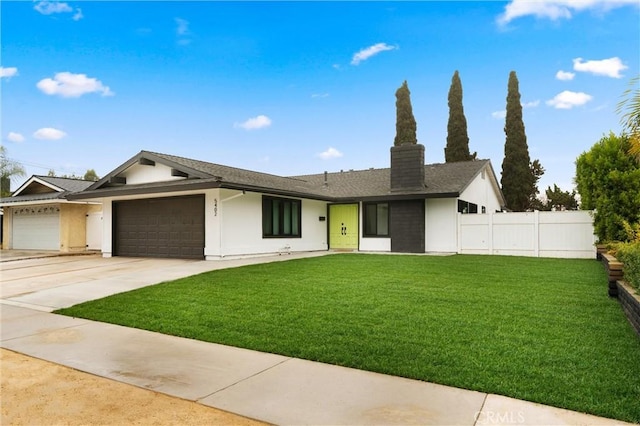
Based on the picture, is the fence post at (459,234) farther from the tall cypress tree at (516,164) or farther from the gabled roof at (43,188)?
the gabled roof at (43,188)

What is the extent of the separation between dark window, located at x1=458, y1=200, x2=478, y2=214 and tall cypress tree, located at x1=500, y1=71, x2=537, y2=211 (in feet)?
34.0

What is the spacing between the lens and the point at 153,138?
26.1 metres

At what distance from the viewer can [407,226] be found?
17.4 m

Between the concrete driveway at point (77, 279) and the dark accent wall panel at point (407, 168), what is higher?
the dark accent wall panel at point (407, 168)

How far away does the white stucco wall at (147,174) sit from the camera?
1523 cm

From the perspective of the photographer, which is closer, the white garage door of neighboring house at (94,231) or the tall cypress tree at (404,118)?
the white garage door of neighboring house at (94,231)

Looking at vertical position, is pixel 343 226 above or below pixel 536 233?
above

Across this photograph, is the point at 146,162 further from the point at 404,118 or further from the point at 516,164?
the point at 516,164

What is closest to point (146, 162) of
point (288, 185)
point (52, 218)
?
point (288, 185)

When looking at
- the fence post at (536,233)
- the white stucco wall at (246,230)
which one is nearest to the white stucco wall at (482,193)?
the fence post at (536,233)

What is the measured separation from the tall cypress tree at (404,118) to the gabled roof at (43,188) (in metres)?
20.7

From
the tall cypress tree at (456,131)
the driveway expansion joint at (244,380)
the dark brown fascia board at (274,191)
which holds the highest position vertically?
the tall cypress tree at (456,131)

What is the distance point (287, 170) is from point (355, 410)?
29.9 metres

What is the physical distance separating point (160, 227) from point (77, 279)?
5.35 m
